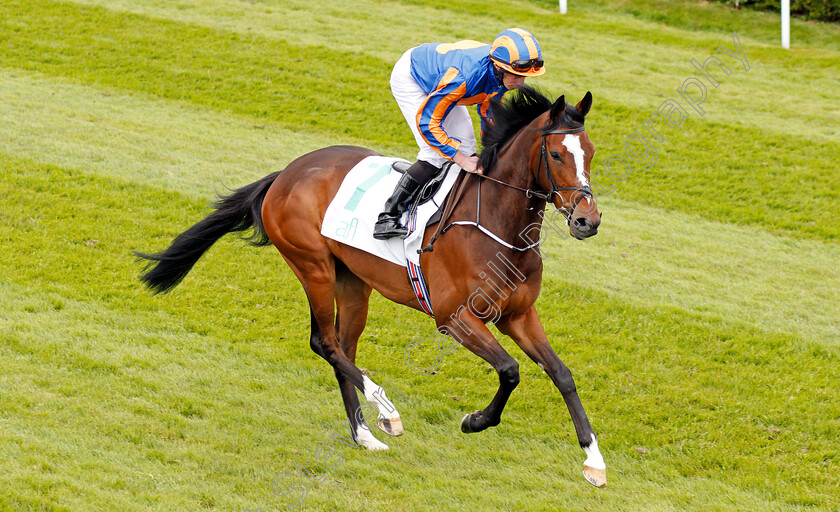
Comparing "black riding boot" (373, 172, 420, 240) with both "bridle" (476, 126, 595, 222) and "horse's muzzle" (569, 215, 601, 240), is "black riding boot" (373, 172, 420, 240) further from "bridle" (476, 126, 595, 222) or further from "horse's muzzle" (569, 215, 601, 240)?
"horse's muzzle" (569, 215, 601, 240)

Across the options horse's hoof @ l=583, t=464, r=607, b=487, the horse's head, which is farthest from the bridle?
horse's hoof @ l=583, t=464, r=607, b=487

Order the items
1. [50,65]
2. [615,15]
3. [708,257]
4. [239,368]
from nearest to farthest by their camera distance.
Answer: [239,368] < [708,257] < [50,65] < [615,15]

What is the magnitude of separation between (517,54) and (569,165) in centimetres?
76

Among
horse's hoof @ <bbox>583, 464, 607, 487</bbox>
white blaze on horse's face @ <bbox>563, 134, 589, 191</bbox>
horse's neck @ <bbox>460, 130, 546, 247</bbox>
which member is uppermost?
white blaze on horse's face @ <bbox>563, 134, 589, 191</bbox>

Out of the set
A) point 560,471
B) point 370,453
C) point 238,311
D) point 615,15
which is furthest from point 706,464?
point 615,15

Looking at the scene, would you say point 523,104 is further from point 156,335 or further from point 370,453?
point 156,335

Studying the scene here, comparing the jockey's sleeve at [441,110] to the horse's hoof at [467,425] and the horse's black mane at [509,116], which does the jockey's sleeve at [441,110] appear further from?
the horse's hoof at [467,425]

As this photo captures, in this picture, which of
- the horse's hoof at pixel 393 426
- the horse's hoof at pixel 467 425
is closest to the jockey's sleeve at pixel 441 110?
the horse's hoof at pixel 467 425

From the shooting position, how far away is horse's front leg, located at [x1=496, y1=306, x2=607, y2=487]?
14.7ft

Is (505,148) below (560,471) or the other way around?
the other way around

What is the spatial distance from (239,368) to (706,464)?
11.3ft

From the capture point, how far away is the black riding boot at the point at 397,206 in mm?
5141

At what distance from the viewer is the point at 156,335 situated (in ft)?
22.0

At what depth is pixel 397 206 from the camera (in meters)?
5.17
